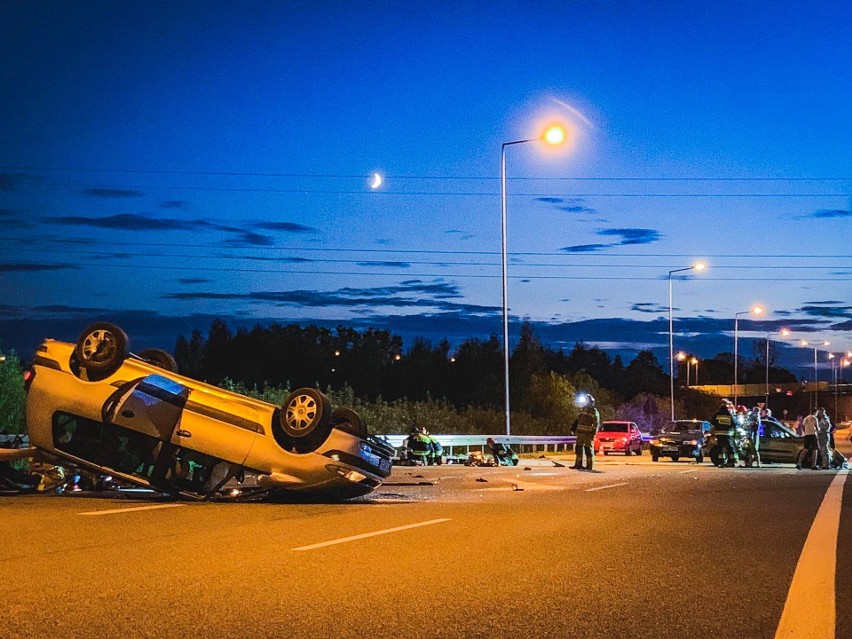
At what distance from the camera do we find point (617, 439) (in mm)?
41719

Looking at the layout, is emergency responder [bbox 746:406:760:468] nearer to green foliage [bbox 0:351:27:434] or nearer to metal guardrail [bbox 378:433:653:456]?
metal guardrail [bbox 378:433:653:456]

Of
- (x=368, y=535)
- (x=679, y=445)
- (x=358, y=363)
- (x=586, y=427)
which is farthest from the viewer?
(x=358, y=363)

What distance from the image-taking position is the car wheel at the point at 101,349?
12891 mm

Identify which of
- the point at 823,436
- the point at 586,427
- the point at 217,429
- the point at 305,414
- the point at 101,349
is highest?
the point at 101,349

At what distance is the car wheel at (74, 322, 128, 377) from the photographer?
508 inches

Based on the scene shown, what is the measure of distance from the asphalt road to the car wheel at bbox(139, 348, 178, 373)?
6.71 ft

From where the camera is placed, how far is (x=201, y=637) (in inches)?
233

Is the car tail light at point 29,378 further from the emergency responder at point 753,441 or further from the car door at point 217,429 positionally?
the emergency responder at point 753,441

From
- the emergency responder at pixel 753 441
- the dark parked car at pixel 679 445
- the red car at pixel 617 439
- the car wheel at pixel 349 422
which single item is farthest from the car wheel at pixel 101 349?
the red car at pixel 617 439

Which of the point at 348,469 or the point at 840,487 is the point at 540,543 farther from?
Answer: the point at 840,487

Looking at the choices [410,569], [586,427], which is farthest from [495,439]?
[410,569]

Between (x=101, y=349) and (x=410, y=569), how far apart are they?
618cm

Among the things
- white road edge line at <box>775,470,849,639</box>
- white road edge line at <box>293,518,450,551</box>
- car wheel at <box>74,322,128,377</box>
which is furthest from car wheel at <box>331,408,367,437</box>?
white road edge line at <box>775,470,849,639</box>

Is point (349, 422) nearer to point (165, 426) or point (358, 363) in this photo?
point (165, 426)
